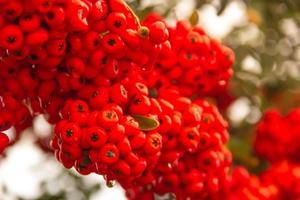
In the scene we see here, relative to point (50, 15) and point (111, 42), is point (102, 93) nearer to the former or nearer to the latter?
point (111, 42)

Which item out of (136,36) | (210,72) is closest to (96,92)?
(136,36)

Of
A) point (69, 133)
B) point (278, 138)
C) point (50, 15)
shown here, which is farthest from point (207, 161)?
point (278, 138)

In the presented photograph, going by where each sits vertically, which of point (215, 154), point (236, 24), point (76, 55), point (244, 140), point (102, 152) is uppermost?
point (76, 55)

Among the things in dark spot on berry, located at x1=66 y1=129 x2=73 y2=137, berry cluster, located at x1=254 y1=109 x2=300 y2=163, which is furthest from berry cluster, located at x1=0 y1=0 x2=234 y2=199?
berry cluster, located at x1=254 y1=109 x2=300 y2=163

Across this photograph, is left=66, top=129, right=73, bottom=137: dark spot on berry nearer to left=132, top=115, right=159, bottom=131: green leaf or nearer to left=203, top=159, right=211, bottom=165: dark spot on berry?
left=132, top=115, right=159, bottom=131: green leaf

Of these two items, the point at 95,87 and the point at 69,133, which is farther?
the point at 95,87

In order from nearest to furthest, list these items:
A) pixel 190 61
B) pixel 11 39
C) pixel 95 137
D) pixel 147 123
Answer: pixel 11 39, pixel 95 137, pixel 147 123, pixel 190 61

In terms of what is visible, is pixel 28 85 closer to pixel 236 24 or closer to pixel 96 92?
pixel 96 92
